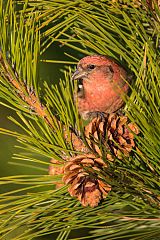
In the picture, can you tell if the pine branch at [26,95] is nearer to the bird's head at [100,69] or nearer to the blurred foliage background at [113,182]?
the blurred foliage background at [113,182]

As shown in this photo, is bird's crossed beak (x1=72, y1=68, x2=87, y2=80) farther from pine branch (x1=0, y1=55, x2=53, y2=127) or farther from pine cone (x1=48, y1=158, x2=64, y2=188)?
pine cone (x1=48, y1=158, x2=64, y2=188)

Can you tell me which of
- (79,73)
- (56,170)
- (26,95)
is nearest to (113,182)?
(56,170)

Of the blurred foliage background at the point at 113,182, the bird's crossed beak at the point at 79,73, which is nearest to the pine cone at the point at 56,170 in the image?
the blurred foliage background at the point at 113,182

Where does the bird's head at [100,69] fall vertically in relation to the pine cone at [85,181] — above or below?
above

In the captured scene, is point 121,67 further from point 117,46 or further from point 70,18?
point 70,18

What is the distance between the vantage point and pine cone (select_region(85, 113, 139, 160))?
→ 163 cm

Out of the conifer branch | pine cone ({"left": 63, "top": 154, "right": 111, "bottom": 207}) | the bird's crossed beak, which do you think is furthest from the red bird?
pine cone ({"left": 63, "top": 154, "right": 111, "bottom": 207})

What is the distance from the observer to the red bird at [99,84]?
2.22m

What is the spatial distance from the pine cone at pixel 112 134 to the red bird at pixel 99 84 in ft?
1.55

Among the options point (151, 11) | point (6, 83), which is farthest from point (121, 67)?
point (6, 83)

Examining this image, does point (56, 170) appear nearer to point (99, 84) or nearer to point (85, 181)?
point (85, 181)

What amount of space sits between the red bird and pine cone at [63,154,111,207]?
2.03 ft

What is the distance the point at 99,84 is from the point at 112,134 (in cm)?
76

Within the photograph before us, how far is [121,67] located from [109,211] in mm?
778
